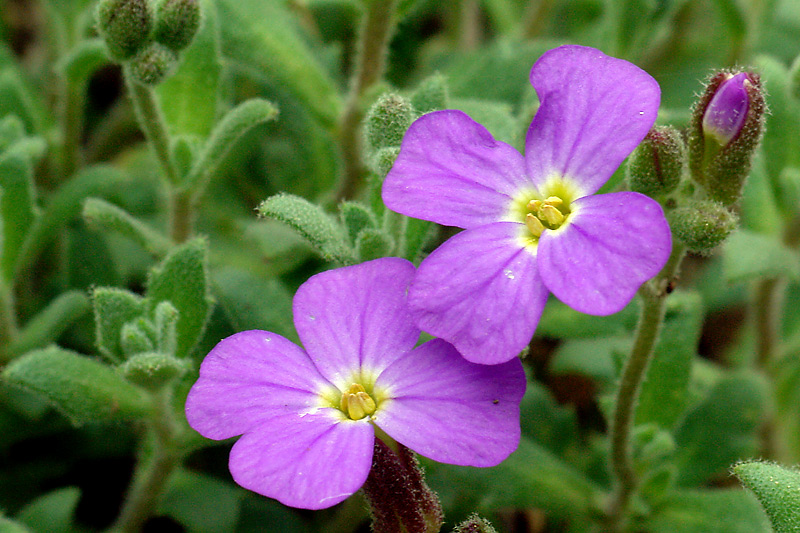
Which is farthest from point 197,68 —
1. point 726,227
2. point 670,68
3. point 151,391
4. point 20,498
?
point 670,68

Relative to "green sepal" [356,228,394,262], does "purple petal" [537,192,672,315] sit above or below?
above

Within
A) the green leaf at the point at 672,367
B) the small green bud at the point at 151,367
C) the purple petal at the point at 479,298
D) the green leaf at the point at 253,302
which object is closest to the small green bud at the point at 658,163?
the purple petal at the point at 479,298

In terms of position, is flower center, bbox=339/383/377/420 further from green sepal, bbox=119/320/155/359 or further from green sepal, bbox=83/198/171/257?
green sepal, bbox=83/198/171/257

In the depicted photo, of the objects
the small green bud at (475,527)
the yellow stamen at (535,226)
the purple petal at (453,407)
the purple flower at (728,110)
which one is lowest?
the small green bud at (475,527)

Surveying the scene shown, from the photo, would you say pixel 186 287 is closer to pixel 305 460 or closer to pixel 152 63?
pixel 152 63

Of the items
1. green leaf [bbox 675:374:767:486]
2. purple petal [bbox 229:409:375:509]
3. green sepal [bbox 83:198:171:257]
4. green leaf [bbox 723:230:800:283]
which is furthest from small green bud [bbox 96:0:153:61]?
green leaf [bbox 675:374:767:486]

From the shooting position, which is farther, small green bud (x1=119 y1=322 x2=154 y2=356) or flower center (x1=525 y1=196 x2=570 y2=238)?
small green bud (x1=119 y1=322 x2=154 y2=356)

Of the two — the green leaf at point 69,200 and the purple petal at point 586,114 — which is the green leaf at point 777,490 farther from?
the green leaf at point 69,200

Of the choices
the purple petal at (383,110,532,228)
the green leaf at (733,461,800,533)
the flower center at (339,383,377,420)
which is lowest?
the green leaf at (733,461,800,533)
